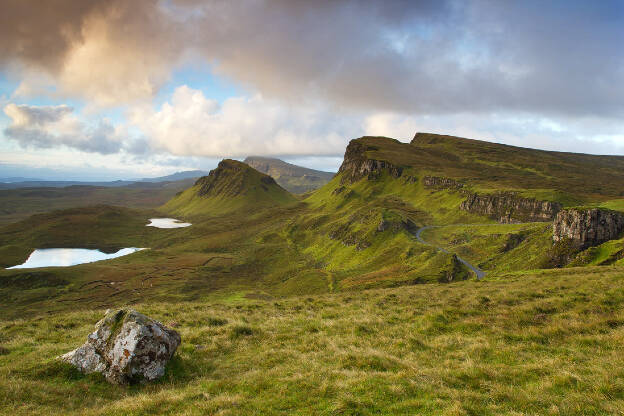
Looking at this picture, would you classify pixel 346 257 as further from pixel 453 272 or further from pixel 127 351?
pixel 127 351

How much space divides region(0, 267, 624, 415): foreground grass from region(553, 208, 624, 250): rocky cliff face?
191 feet

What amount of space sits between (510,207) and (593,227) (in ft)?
210

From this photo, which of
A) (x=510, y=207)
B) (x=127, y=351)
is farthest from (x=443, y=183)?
(x=127, y=351)

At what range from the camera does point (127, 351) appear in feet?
45.4

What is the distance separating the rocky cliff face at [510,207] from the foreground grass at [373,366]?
11568cm

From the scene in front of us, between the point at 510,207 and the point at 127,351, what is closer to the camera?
the point at 127,351

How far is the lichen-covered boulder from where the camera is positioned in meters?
13.7

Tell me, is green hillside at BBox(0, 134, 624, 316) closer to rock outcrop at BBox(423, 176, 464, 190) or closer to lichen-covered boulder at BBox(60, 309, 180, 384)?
rock outcrop at BBox(423, 176, 464, 190)

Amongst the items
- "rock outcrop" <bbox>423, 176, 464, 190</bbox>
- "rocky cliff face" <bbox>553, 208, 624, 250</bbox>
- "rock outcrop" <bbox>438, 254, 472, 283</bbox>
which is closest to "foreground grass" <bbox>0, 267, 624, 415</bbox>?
"rock outcrop" <bbox>438, 254, 472, 283</bbox>

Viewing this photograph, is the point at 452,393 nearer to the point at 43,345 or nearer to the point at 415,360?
the point at 415,360

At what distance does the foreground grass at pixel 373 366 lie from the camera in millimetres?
10586

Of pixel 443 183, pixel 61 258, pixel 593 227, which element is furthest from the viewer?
pixel 443 183

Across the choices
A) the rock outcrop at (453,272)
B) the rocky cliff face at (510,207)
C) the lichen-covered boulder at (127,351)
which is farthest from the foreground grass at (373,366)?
the rocky cliff face at (510,207)

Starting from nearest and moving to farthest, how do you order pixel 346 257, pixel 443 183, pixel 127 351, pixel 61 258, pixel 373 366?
1. pixel 127 351
2. pixel 373 366
3. pixel 346 257
4. pixel 61 258
5. pixel 443 183
